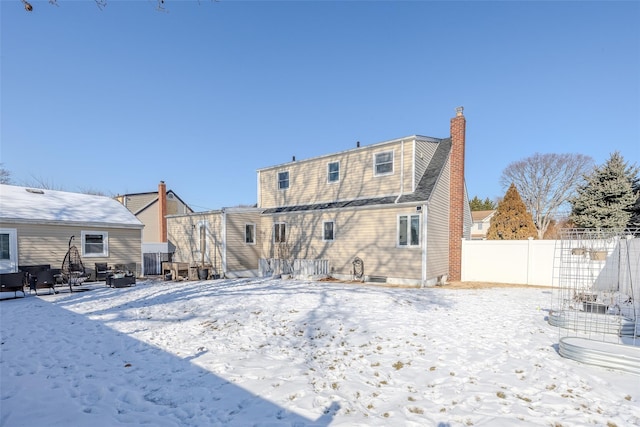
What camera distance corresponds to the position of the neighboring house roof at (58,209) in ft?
47.5

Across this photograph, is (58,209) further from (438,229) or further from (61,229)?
(438,229)

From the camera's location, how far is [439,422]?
370 cm

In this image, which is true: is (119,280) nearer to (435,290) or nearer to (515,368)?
(435,290)

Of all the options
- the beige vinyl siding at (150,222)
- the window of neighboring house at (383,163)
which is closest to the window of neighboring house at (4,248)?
the beige vinyl siding at (150,222)

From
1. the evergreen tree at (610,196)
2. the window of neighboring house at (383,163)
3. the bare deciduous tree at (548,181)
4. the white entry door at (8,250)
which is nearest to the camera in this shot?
the white entry door at (8,250)

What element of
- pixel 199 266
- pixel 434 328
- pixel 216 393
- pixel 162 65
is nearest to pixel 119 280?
pixel 199 266

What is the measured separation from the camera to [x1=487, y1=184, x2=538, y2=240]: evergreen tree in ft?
74.9

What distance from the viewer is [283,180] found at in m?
19.3

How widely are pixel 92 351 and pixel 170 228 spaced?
1595 centimetres

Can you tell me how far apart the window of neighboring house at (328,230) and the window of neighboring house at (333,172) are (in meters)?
2.48

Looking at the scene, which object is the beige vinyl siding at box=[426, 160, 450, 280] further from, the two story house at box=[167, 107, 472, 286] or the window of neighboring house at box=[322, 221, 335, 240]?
the window of neighboring house at box=[322, 221, 335, 240]

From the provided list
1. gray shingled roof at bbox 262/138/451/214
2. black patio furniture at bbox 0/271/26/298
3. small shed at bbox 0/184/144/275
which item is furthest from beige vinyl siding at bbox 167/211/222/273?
black patio furniture at bbox 0/271/26/298

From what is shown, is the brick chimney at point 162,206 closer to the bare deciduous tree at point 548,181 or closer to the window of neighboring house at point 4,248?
the window of neighboring house at point 4,248

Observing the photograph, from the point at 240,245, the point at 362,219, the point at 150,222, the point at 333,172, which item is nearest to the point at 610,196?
the point at 362,219
